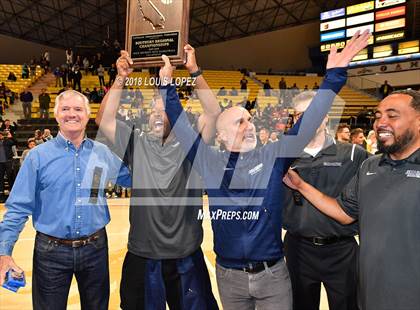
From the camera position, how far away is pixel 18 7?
84.7 ft

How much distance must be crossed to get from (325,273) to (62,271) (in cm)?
165

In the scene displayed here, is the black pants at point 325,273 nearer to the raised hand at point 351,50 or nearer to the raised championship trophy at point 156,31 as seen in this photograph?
the raised hand at point 351,50

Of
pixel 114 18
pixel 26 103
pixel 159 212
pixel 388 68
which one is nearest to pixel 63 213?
pixel 159 212

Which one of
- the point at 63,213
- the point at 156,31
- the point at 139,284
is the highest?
the point at 156,31

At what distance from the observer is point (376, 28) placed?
19109 mm

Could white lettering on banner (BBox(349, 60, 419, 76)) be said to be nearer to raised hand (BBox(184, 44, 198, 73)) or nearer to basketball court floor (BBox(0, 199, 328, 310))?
basketball court floor (BBox(0, 199, 328, 310))

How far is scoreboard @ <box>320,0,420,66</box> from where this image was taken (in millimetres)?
18438

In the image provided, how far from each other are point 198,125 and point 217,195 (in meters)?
0.51

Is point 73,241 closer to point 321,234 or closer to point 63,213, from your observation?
point 63,213

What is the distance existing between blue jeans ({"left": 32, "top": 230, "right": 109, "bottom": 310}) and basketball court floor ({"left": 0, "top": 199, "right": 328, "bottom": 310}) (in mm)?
1524

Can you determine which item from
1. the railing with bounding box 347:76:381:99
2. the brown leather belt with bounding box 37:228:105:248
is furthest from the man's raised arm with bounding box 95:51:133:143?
the railing with bounding box 347:76:381:99

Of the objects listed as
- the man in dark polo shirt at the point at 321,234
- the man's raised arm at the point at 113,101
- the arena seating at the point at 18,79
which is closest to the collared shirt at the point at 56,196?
the man's raised arm at the point at 113,101

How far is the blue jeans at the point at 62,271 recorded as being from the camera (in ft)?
7.97

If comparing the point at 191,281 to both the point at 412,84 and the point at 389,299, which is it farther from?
the point at 412,84
